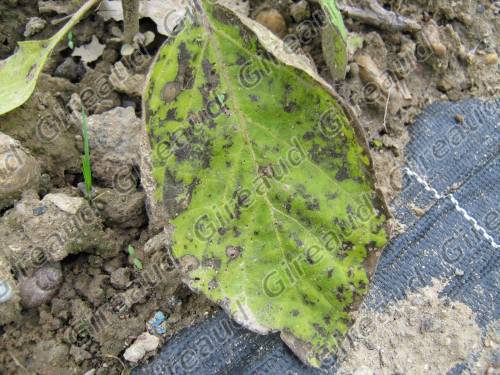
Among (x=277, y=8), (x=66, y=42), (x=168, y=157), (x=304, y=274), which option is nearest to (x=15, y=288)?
(x=168, y=157)

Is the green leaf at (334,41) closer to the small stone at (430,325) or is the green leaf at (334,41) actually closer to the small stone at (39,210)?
the small stone at (430,325)

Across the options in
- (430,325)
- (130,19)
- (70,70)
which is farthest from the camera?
(70,70)

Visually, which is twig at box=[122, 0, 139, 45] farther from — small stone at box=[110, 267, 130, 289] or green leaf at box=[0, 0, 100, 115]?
small stone at box=[110, 267, 130, 289]

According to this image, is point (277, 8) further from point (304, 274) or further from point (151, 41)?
point (304, 274)

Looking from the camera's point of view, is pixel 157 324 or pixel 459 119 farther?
pixel 459 119

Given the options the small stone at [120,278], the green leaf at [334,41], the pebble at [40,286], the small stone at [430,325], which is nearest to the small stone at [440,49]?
the green leaf at [334,41]

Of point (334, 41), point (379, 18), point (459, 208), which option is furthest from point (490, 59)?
point (334, 41)

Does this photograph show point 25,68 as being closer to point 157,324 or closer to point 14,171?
point 14,171
